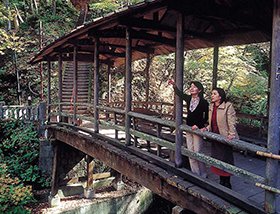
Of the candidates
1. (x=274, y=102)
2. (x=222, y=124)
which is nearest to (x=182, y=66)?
(x=222, y=124)

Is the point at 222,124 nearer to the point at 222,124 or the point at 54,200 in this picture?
the point at 222,124

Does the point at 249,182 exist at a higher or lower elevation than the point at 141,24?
lower

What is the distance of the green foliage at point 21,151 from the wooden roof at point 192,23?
5764 millimetres

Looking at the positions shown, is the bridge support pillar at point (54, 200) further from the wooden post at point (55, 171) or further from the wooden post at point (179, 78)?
the wooden post at point (179, 78)

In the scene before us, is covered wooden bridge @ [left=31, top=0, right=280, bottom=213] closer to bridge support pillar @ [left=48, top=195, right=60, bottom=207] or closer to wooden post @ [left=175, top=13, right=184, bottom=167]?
wooden post @ [left=175, top=13, right=184, bottom=167]

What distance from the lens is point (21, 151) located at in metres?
12.4

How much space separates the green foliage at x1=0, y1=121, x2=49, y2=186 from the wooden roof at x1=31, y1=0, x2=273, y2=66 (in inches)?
227

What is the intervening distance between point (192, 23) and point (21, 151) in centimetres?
920

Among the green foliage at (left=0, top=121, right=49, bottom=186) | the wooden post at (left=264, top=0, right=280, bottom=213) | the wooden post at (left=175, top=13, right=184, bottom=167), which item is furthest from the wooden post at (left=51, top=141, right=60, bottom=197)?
the wooden post at (left=264, top=0, right=280, bottom=213)

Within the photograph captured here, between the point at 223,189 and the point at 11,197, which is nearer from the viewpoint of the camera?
the point at 223,189

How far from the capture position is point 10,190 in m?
9.01

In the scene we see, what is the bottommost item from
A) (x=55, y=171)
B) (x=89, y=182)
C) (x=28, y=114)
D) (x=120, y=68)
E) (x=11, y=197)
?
(x=89, y=182)

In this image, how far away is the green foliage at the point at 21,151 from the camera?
38.2ft

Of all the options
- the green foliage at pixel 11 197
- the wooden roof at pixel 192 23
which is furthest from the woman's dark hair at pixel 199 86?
the green foliage at pixel 11 197
